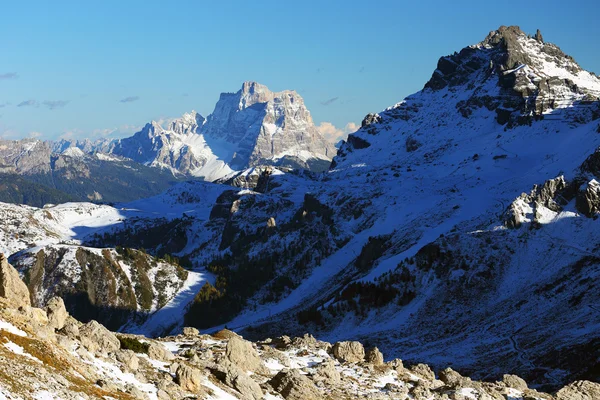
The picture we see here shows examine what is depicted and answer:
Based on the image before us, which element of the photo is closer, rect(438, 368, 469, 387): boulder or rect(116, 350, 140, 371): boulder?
rect(116, 350, 140, 371): boulder

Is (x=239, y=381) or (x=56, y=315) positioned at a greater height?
(x=56, y=315)

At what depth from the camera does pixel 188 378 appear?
5647cm

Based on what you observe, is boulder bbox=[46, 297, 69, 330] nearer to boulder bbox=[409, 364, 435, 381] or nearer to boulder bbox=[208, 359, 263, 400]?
boulder bbox=[208, 359, 263, 400]

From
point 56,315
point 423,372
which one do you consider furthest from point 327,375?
point 56,315

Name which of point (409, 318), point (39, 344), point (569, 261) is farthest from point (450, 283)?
point (39, 344)

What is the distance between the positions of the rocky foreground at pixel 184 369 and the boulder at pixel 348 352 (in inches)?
5.0

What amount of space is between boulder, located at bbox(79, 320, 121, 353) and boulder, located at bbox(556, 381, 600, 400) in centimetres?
4912

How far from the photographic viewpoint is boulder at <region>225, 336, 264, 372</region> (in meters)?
71.0

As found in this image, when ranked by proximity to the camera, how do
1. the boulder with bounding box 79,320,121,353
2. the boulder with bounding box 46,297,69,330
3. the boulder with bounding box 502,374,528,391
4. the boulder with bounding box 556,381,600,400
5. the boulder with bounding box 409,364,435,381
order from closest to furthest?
the boulder with bounding box 79,320,121,353 → the boulder with bounding box 46,297,69,330 → the boulder with bounding box 556,381,600,400 → the boulder with bounding box 502,374,528,391 → the boulder with bounding box 409,364,435,381

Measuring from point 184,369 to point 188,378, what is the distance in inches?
32.3

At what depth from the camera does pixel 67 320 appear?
6406 centimetres

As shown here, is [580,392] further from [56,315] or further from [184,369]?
[56,315]

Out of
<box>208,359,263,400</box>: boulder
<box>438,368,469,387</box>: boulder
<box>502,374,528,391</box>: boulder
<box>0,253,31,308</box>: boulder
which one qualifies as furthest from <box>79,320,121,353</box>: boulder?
<box>502,374,528,391</box>: boulder

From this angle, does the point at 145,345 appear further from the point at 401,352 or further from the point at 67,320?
the point at 401,352
